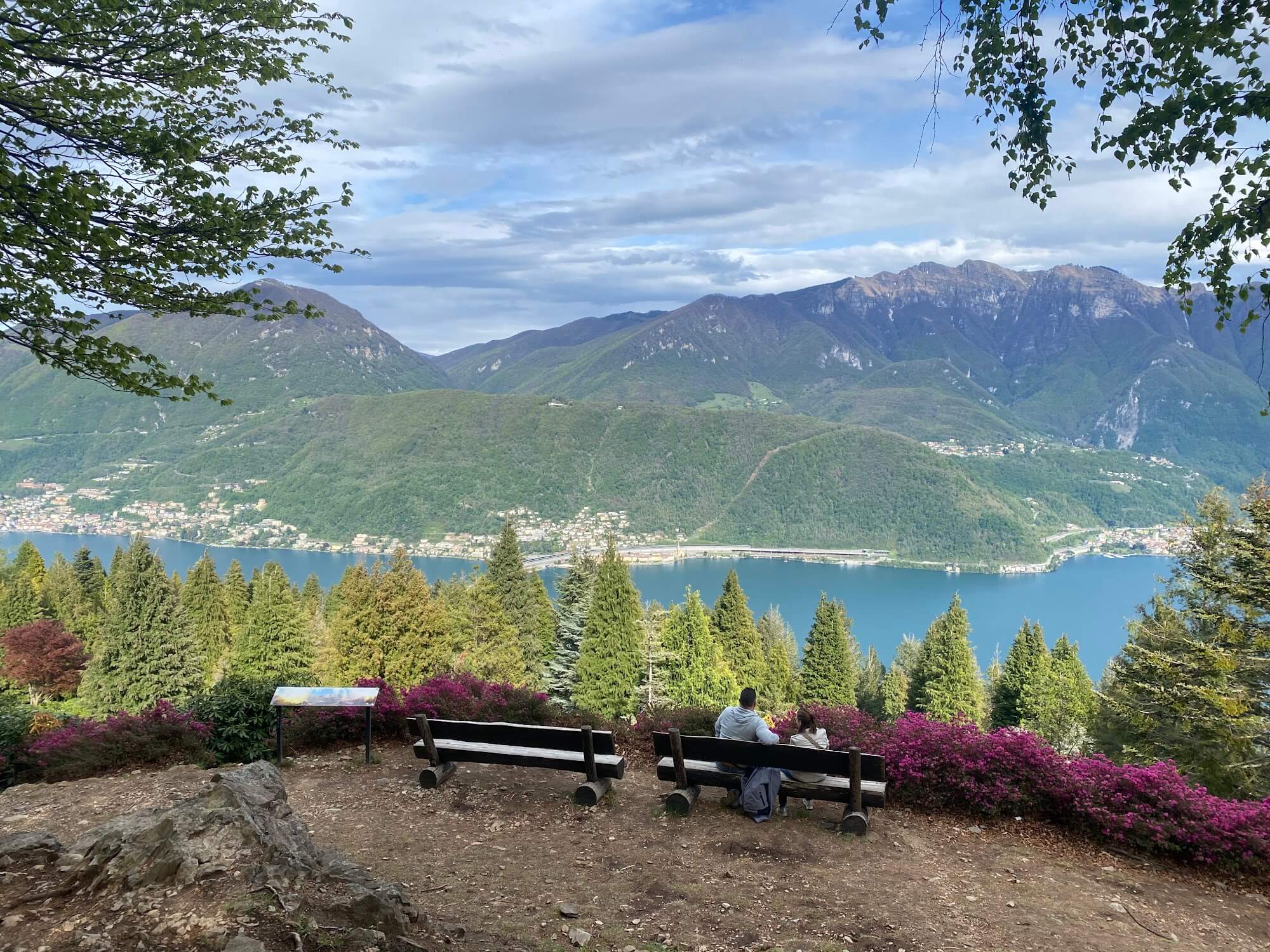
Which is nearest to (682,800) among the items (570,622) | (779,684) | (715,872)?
(715,872)

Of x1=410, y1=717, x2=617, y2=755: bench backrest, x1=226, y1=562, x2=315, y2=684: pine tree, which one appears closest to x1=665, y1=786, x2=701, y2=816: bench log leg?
x1=410, y1=717, x2=617, y2=755: bench backrest

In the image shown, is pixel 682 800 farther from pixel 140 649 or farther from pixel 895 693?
pixel 895 693

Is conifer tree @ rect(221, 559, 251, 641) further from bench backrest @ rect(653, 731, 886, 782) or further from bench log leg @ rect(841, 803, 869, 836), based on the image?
bench log leg @ rect(841, 803, 869, 836)

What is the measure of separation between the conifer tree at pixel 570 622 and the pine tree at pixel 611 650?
2.50ft

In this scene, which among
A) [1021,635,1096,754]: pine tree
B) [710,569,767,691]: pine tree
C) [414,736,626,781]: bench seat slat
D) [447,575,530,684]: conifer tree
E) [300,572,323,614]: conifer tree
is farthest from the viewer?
[300,572,323,614]: conifer tree

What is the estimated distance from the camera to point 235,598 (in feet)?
134

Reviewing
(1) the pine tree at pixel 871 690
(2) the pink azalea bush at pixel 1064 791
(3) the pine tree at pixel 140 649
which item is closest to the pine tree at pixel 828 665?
(1) the pine tree at pixel 871 690

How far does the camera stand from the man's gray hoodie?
7.21m

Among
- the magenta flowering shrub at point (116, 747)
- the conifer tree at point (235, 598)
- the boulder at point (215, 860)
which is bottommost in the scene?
the conifer tree at point (235, 598)

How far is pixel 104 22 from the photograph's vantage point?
511cm

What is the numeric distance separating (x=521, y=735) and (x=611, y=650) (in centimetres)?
1838

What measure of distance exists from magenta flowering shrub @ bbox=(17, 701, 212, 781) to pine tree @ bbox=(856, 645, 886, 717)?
117 ft

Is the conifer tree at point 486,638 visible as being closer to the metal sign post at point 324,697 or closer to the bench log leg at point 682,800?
the metal sign post at point 324,697

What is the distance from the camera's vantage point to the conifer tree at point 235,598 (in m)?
39.4
